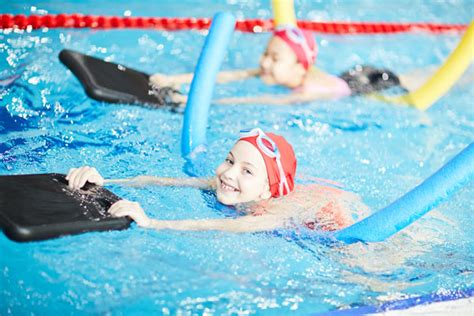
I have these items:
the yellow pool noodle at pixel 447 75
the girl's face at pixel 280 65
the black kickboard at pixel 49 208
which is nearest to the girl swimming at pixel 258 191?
the black kickboard at pixel 49 208

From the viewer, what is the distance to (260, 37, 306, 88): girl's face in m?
5.40

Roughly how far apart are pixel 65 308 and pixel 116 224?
379 mm

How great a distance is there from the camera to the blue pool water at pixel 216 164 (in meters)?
3.07

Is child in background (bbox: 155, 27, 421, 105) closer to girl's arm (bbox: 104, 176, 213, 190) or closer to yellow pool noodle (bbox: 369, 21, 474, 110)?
yellow pool noodle (bbox: 369, 21, 474, 110)

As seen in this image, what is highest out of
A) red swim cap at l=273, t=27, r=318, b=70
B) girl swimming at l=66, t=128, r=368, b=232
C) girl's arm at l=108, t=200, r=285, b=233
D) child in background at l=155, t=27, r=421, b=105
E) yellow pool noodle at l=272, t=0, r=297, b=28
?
yellow pool noodle at l=272, t=0, r=297, b=28

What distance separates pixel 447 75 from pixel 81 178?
2933 mm

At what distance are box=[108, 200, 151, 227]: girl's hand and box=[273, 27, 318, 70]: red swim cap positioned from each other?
2.48 metres

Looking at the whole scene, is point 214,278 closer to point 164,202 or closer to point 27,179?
point 164,202

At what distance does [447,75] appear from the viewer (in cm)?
540

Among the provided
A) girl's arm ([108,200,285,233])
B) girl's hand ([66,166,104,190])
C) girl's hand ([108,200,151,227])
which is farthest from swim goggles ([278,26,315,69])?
girl's hand ([108,200,151,227])

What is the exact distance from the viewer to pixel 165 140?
15.2 ft

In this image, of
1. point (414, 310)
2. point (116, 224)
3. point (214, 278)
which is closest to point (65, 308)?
point (116, 224)

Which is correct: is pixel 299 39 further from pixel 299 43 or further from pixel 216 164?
pixel 216 164

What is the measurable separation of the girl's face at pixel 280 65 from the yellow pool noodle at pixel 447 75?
82 centimetres
